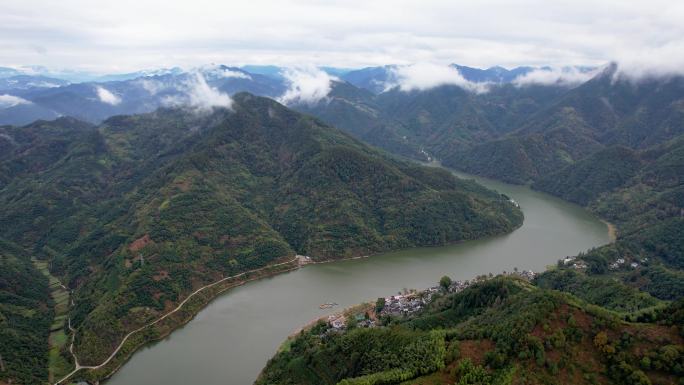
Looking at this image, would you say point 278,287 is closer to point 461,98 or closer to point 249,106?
point 249,106

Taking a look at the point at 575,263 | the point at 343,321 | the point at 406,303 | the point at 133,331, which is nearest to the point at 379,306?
the point at 406,303

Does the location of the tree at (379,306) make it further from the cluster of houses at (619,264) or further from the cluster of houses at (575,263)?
the cluster of houses at (619,264)

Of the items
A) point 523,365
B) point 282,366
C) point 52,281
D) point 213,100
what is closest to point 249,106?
point 213,100

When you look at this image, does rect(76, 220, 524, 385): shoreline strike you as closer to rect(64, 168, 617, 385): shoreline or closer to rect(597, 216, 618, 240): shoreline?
rect(64, 168, 617, 385): shoreline

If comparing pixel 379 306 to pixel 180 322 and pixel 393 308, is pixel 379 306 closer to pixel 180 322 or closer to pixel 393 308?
pixel 393 308

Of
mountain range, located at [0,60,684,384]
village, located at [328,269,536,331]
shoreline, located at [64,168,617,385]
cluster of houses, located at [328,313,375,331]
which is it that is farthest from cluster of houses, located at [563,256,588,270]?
cluster of houses, located at [328,313,375,331]
